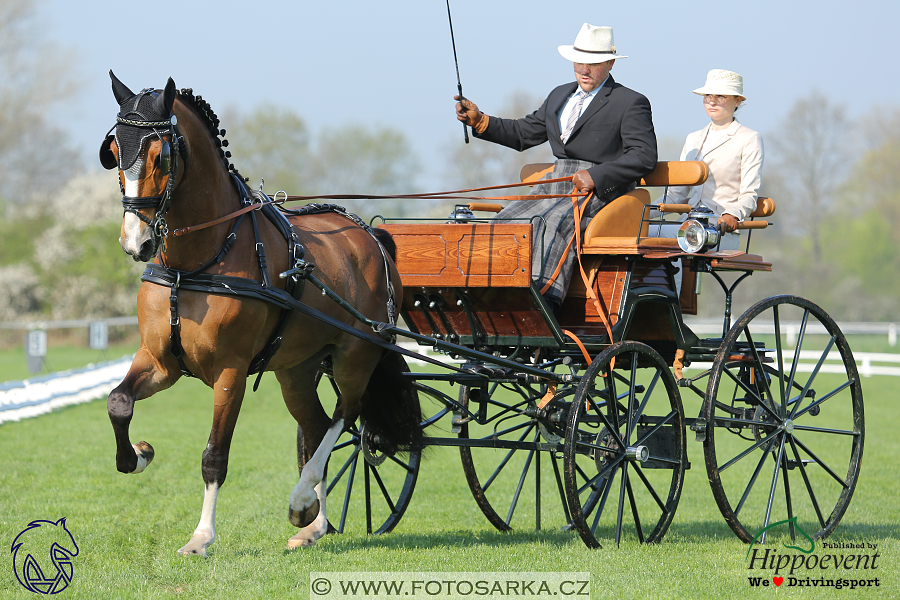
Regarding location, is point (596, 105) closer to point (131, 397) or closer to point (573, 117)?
point (573, 117)

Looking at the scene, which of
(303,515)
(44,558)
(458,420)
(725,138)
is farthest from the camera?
(725,138)

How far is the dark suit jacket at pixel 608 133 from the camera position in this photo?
5.93 metres

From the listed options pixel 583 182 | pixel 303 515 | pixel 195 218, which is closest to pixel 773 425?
pixel 583 182

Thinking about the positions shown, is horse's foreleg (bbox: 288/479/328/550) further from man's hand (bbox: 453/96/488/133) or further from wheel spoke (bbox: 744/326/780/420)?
wheel spoke (bbox: 744/326/780/420)

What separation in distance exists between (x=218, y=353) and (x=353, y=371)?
113cm

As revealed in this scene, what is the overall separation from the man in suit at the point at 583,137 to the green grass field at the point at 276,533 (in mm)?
1658

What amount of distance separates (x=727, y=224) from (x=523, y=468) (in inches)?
123

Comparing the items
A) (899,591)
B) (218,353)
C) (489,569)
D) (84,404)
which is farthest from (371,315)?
(84,404)

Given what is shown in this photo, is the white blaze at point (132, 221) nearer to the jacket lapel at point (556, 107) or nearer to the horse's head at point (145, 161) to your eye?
the horse's head at point (145, 161)

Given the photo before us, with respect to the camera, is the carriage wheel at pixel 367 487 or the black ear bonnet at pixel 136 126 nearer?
the black ear bonnet at pixel 136 126

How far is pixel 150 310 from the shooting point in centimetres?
473

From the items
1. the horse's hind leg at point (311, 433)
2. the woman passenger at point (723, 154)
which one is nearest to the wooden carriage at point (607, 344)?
the woman passenger at point (723, 154)

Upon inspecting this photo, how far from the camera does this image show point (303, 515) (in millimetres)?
5391

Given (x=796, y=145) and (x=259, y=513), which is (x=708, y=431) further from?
(x=796, y=145)
